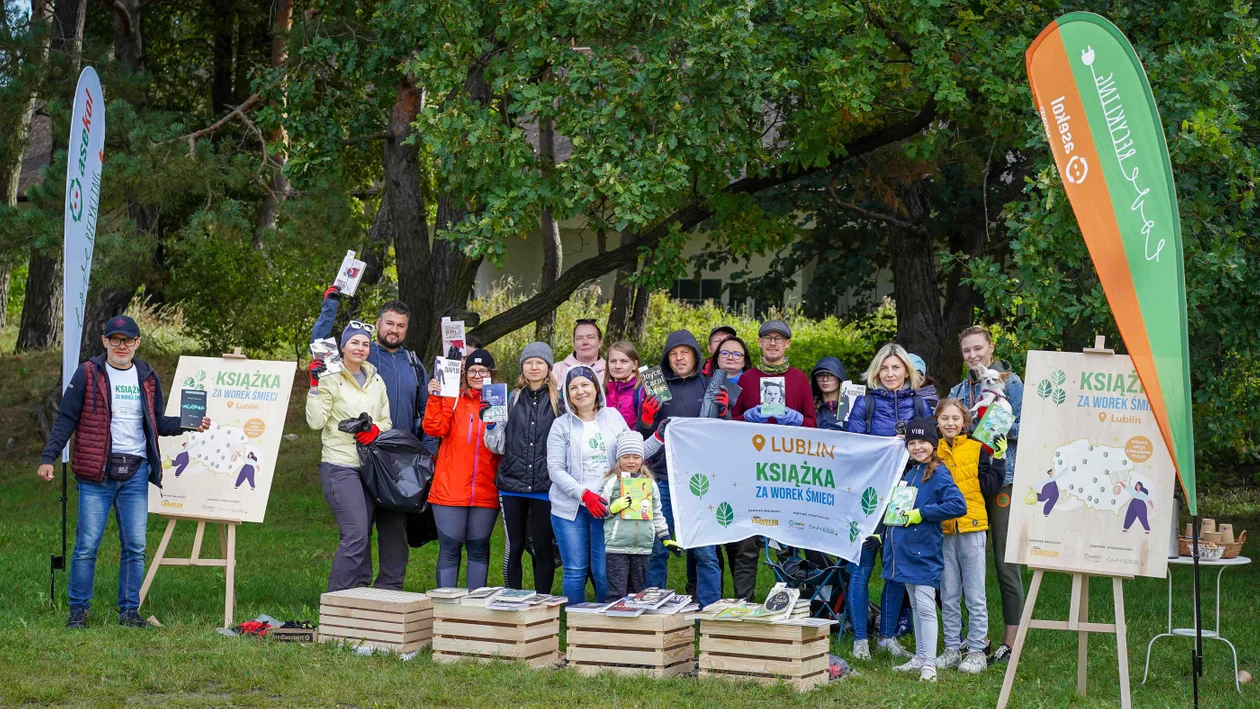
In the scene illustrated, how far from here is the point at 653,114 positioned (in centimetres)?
1056

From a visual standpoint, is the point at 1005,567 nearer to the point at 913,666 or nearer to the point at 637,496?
the point at 913,666

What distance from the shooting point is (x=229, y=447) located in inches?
340

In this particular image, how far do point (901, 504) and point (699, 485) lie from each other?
4.27 feet

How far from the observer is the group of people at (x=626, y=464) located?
7438 mm

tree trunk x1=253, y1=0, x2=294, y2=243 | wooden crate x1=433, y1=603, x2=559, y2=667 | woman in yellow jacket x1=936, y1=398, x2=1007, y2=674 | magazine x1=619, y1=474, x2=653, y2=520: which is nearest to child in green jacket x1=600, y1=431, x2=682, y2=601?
magazine x1=619, y1=474, x2=653, y2=520

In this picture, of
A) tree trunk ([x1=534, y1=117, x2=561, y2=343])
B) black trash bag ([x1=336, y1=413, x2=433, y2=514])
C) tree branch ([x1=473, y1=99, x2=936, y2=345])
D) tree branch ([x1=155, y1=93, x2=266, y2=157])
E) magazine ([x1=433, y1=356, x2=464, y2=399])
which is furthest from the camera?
tree trunk ([x1=534, y1=117, x2=561, y2=343])

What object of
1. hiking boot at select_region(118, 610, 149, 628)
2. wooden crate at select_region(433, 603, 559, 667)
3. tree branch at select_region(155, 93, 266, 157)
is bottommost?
hiking boot at select_region(118, 610, 149, 628)

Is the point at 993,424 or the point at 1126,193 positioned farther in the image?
the point at 993,424

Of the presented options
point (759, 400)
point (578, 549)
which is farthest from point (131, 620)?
point (759, 400)

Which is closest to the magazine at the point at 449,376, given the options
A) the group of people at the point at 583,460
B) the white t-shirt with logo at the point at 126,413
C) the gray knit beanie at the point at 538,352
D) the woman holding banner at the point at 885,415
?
the group of people at the point at 583,460

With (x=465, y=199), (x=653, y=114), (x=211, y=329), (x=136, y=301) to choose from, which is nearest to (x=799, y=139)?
(x=653, y=114)

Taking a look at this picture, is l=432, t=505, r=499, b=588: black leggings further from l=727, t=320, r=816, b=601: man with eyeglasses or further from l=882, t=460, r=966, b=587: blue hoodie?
l=882, t=460, r=966, b=587: blue hoodie

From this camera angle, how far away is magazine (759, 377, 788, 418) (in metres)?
Answer: 7.97

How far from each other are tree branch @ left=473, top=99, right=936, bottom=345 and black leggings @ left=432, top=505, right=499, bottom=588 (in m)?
4.77
